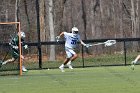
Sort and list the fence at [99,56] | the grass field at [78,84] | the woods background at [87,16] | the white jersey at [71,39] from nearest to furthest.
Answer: the grass field at [78,84]
the white jersey at [71,39]
the fence at [99,56]
the woods background at [87,16]

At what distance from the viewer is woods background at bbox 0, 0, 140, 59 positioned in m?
64.3

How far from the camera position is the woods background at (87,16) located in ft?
211

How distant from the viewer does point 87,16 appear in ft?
228

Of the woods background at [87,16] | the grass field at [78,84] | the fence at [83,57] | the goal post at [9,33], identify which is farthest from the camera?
the woods background at [87,16]

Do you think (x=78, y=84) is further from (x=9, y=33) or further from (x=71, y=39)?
(x=9, y=33)

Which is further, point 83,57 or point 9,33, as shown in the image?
point 83,57

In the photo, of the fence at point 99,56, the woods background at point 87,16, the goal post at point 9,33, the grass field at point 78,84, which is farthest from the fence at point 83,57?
the woods background at point 87,16

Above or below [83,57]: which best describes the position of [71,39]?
above

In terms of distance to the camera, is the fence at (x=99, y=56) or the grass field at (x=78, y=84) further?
the fence at (x=99, y=56)

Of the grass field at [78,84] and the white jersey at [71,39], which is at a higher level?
the white jersey at [71,39]

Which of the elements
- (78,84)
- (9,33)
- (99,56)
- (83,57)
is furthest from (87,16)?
(78,84)

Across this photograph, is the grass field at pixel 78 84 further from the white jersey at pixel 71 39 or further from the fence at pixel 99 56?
the fence at pixel 99 56

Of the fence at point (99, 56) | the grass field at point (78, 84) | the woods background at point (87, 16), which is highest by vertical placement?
the woods background at point (87, 16)

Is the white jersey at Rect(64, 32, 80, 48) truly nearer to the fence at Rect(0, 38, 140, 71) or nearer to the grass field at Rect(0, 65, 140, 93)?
the fence at Rect(0, 38, 140, 71)
